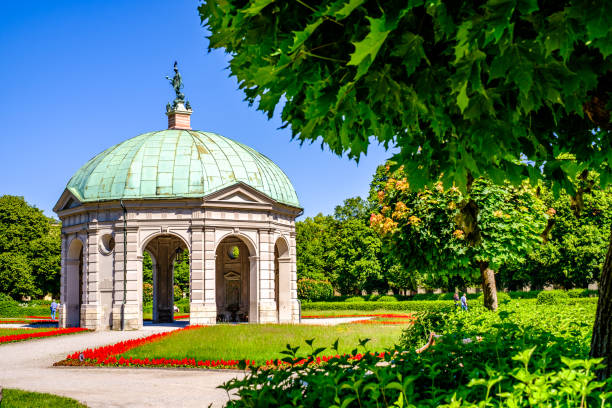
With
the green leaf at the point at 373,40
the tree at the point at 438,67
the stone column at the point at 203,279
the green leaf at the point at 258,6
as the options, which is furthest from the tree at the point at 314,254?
the green leaf at the point at 373,40

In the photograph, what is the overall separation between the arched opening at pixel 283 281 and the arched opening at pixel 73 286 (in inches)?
407

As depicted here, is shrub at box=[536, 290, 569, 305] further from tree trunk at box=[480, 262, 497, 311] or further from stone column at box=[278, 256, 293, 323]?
tree trunk at box=[480, 262, 497, 311]

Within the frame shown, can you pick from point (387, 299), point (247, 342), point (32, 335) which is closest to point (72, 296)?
point (32, 335)

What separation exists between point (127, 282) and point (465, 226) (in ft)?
56.1

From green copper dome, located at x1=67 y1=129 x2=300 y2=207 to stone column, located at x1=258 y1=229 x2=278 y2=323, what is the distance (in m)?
2.37

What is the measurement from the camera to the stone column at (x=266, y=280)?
27.3m

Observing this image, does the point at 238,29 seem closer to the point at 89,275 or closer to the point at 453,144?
the point at 453,144

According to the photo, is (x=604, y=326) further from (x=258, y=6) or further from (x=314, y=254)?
(x=314, y=254)

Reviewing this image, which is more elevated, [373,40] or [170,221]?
[170,221]

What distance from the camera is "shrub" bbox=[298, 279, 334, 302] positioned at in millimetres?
51938

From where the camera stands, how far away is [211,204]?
26.7m

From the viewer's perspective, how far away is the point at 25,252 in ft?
182

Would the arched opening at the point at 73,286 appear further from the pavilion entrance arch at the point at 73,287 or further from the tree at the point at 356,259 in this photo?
the tree at the point at 356,259

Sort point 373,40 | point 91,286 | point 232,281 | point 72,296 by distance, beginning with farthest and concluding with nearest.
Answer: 1. point 232,281
2. point 72,296
3. point 91,286
4. point 373,40
